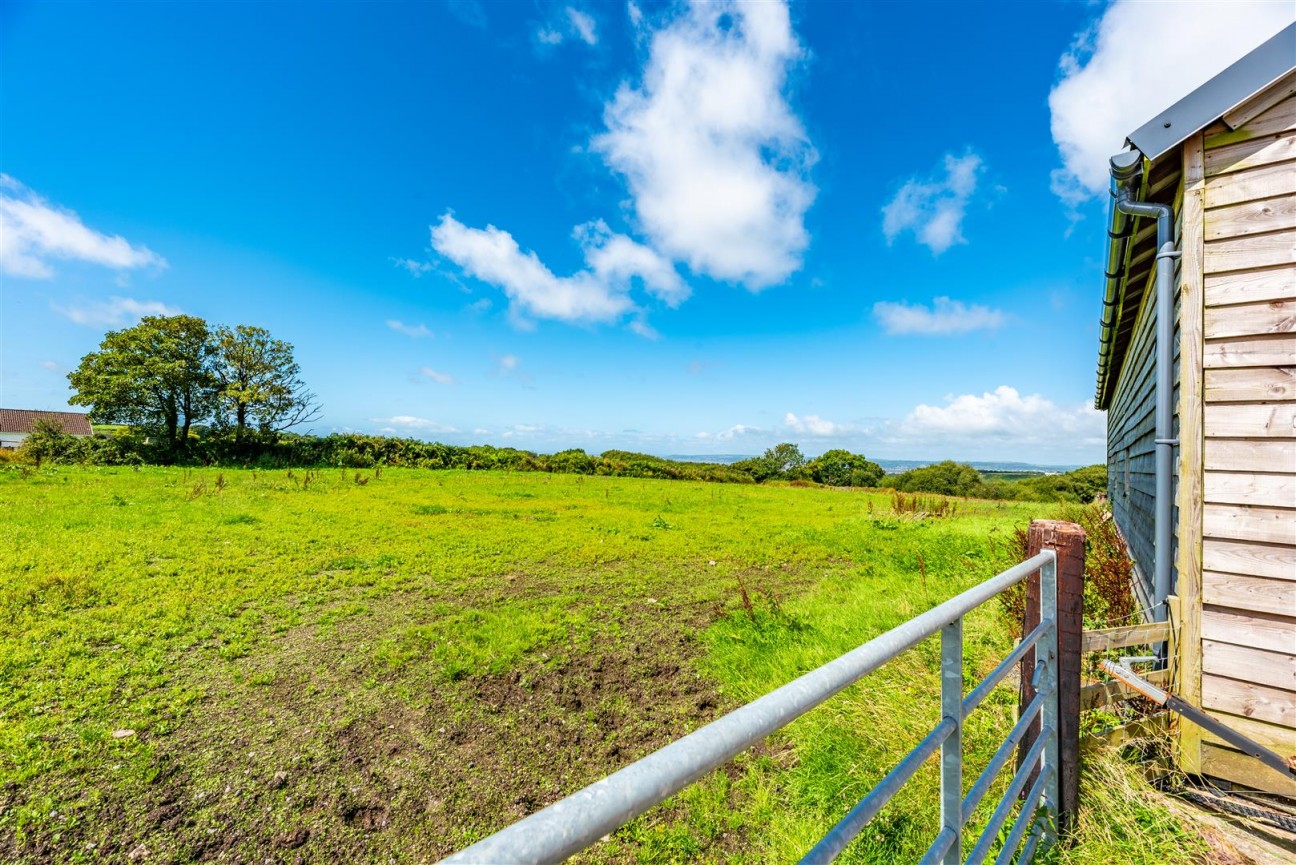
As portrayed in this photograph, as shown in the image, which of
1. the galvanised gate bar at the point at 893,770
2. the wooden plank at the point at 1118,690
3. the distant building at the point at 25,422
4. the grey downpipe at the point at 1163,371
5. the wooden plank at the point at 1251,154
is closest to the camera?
the galvanised gate bar at the point at 893,770

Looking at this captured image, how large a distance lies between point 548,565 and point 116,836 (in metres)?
6.06

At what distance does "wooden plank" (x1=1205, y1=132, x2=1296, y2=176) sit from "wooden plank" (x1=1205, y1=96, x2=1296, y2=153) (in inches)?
1.0

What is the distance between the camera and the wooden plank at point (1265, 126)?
3035 mm

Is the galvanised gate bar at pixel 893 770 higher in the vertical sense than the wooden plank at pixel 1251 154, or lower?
lower

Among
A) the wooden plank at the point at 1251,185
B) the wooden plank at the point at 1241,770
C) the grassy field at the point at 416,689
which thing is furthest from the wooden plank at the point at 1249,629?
the wooden plank at the point at 1251,185

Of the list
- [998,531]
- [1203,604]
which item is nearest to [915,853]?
[1203,604]

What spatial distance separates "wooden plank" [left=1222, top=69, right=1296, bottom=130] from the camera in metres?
3.04

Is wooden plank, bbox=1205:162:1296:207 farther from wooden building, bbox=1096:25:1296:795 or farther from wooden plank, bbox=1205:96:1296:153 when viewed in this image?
wooden plank, bbox=1205:96:1296:153

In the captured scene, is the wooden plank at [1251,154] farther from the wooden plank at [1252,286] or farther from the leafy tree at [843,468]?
the leafy tree at [843,468]

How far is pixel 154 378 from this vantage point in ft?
82.2

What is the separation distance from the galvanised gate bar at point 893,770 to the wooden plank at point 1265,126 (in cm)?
309

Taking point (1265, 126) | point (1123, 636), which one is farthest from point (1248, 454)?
point (1265, 126)

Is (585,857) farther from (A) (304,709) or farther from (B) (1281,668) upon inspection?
(B) (1281,668)

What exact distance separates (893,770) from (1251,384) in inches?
148
